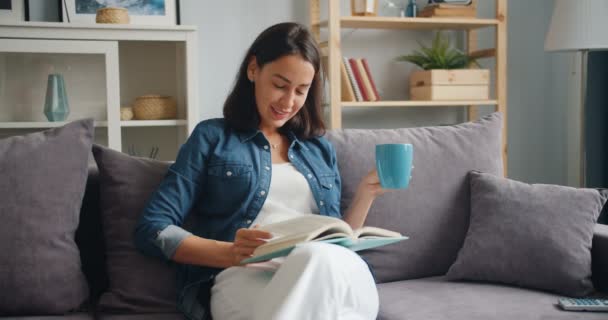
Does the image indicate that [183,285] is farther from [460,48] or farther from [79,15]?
[460,48]

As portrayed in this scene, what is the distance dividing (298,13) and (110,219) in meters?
2.13

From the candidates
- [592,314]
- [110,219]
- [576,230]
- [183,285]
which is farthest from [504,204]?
[110,219]

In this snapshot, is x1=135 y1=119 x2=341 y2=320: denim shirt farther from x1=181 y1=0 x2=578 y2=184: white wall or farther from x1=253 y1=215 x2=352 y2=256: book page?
x1=181 y1=0 x2=578 y2=184: white wall

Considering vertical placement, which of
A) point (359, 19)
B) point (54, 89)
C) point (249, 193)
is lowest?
point (249, 193)

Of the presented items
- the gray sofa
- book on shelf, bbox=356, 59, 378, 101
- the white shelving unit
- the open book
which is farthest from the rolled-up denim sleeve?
book on shelf, bbox=356, 59, 378, 101

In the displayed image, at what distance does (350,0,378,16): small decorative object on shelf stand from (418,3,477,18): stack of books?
0.90 feet

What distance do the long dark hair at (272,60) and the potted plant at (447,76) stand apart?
1665 mm

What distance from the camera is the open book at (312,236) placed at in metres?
1.30

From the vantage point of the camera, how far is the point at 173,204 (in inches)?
62.8

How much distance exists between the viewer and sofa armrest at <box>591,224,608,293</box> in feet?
5.89

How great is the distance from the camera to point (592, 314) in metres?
1.58

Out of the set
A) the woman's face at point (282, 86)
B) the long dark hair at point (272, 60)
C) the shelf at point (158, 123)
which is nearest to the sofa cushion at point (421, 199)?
the long dark hair at point (272, 60)

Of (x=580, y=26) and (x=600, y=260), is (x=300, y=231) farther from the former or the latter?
(x=580, y=26)

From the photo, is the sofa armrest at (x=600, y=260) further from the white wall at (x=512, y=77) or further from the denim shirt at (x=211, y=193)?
the white wall at (x=512, y=77)
